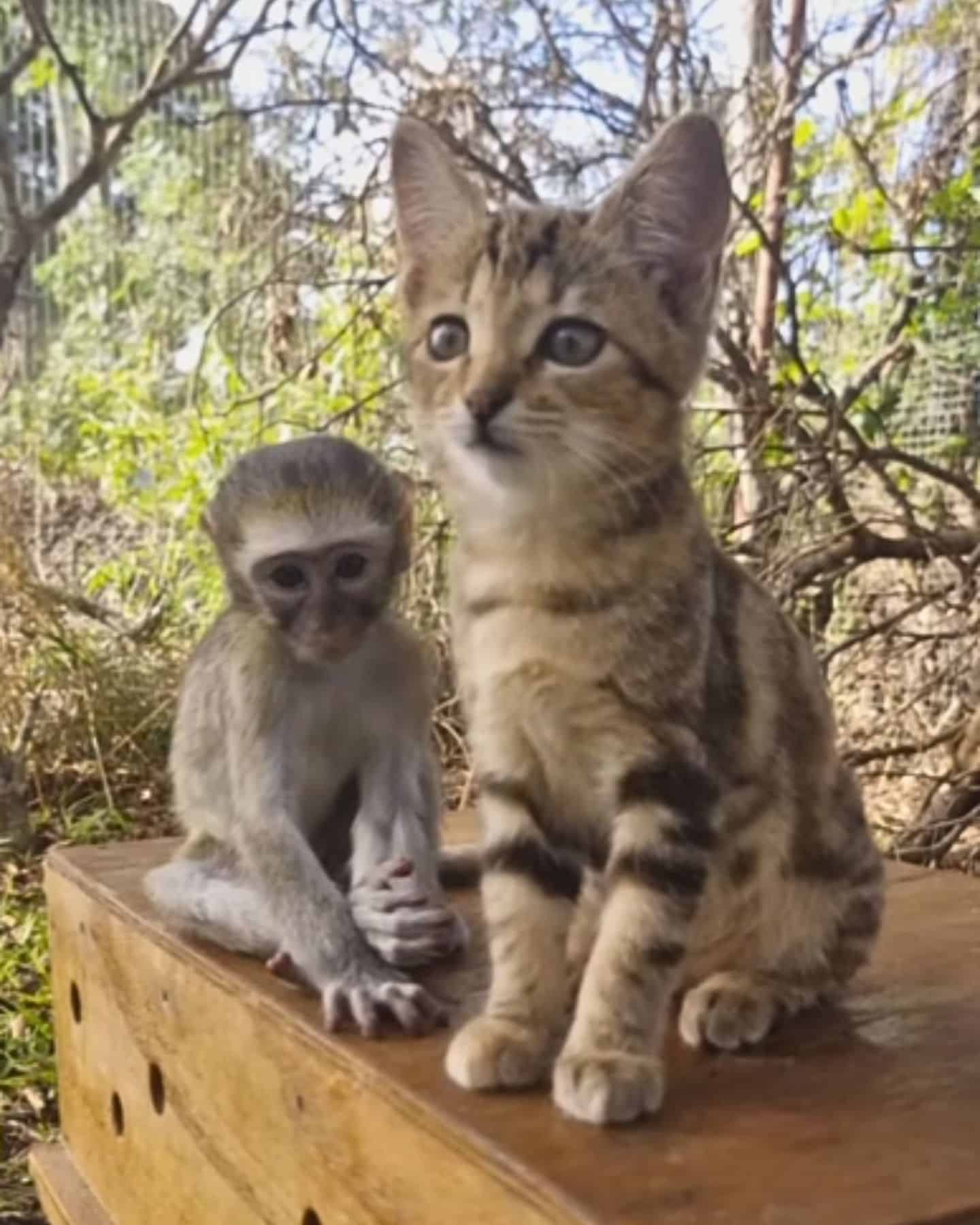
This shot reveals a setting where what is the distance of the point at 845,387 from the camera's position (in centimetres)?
234

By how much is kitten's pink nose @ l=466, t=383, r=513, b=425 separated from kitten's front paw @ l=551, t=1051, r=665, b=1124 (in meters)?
0.36

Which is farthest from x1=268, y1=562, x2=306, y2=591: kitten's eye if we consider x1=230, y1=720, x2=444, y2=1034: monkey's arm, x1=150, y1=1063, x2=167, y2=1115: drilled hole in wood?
x1=150, y1=1063, x2=167, y2=1115: drilled hole in wood

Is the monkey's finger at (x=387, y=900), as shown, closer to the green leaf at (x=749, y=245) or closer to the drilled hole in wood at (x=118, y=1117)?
the drilled hole in wood at (x=118, y=1117)

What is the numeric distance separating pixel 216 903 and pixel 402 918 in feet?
0.53

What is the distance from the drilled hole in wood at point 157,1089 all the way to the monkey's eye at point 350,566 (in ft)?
1.57

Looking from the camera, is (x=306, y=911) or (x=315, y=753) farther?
(x=315, y=753)

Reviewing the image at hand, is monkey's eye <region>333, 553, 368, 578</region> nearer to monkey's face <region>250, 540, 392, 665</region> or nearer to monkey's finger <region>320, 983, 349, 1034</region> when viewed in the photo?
monkey's face <region>250, 540, 392, 665</region>

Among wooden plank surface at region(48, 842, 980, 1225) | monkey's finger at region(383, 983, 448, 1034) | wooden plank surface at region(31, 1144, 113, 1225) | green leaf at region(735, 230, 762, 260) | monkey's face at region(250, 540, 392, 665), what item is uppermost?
green leaf at region(735, 230, 762, 260)

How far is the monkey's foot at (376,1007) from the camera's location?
97cm

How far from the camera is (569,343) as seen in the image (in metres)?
0.89

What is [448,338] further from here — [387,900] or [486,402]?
[387,900]

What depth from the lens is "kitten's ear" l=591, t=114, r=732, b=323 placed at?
3.02 feet

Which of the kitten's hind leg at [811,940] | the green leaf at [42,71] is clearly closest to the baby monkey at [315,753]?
the kitten's hind leg at [811,940]

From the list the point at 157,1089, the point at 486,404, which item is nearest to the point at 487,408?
the point at 486,404
